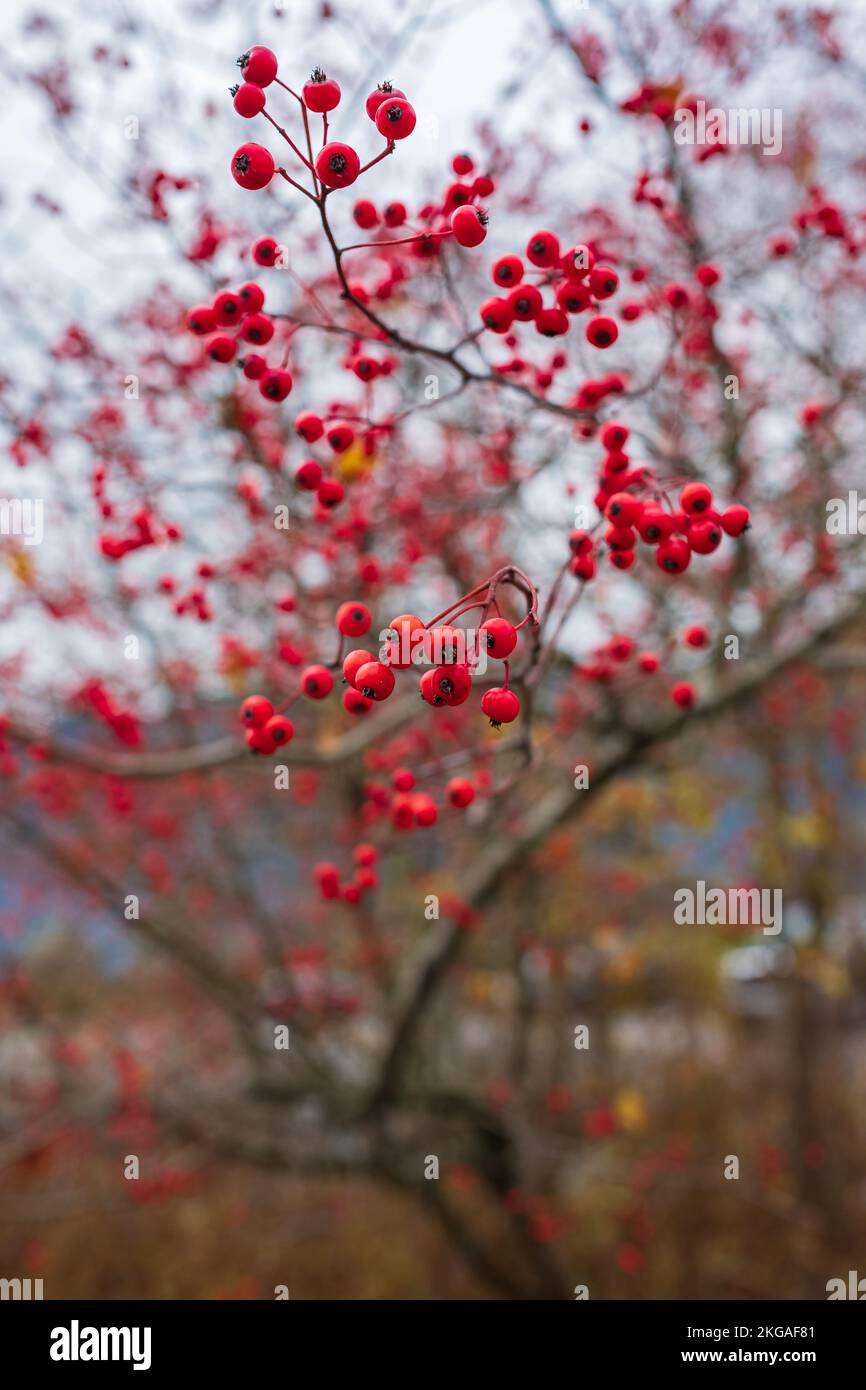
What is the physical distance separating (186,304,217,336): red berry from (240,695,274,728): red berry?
95 centimetres

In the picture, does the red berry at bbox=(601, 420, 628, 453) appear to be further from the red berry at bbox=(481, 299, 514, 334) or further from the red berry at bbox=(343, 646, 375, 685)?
the red berry at bbox=(343, 646, 375, 685)

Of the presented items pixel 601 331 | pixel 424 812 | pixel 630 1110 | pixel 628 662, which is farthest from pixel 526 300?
pixel 630 1110

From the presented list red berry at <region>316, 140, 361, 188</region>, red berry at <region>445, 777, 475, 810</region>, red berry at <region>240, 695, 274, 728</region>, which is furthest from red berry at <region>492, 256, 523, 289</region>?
red berry at <region>445, 777, 475, 810</region>

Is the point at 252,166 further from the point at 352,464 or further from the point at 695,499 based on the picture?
the point at 352,464

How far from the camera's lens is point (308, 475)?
8.63ft

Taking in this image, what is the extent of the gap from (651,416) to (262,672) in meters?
2.82

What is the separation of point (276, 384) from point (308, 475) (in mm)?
265

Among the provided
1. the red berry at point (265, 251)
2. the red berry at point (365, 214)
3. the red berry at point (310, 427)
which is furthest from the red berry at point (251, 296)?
the red berry at point (365, 214)

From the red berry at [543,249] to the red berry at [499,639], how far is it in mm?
948

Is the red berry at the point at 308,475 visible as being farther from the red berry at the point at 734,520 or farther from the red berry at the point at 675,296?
the red berry at the point at 675,296

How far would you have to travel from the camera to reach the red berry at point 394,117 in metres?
1.88

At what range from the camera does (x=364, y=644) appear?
580cm

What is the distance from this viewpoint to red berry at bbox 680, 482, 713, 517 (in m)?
2.18
